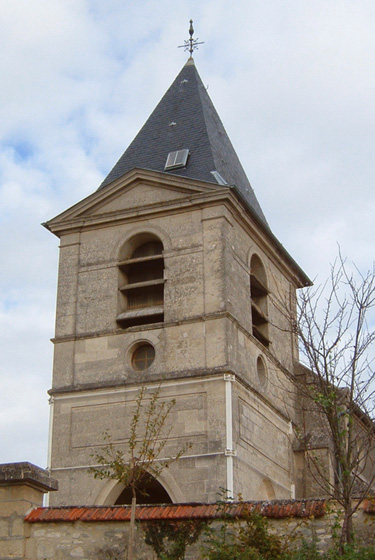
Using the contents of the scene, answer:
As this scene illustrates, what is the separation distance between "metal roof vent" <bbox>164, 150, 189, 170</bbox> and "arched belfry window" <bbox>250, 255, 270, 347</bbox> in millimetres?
2999

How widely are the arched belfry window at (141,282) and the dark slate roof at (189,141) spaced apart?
6.42 feet

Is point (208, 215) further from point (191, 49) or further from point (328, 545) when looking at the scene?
point (328, 545)

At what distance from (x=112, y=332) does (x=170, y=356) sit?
1686mm

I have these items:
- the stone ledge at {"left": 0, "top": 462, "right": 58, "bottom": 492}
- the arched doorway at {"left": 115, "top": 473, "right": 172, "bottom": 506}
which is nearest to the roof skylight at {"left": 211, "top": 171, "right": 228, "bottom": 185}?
the arched doorway at {"left": 115, "top": 473, "right": 172, "bottom": 506}

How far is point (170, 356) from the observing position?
21.1 meters

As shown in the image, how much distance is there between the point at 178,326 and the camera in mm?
21359

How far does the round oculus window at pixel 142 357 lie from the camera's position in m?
21.5

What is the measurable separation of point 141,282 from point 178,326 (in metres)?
1.94

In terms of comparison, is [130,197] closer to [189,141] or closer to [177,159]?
[177,159]

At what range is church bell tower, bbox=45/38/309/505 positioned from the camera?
20297mm

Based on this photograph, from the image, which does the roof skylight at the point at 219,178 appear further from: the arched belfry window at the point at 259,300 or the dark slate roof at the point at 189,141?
the arched belfry window at the point at 259,300

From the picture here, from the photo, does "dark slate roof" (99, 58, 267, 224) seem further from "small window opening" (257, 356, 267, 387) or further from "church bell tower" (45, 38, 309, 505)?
"small window opening" (257, 356, 267, 387)

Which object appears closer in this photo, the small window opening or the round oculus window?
the round oculus window

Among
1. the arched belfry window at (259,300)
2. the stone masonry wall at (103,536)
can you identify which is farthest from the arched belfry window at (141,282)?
the stone masonry wall at (103,536)
